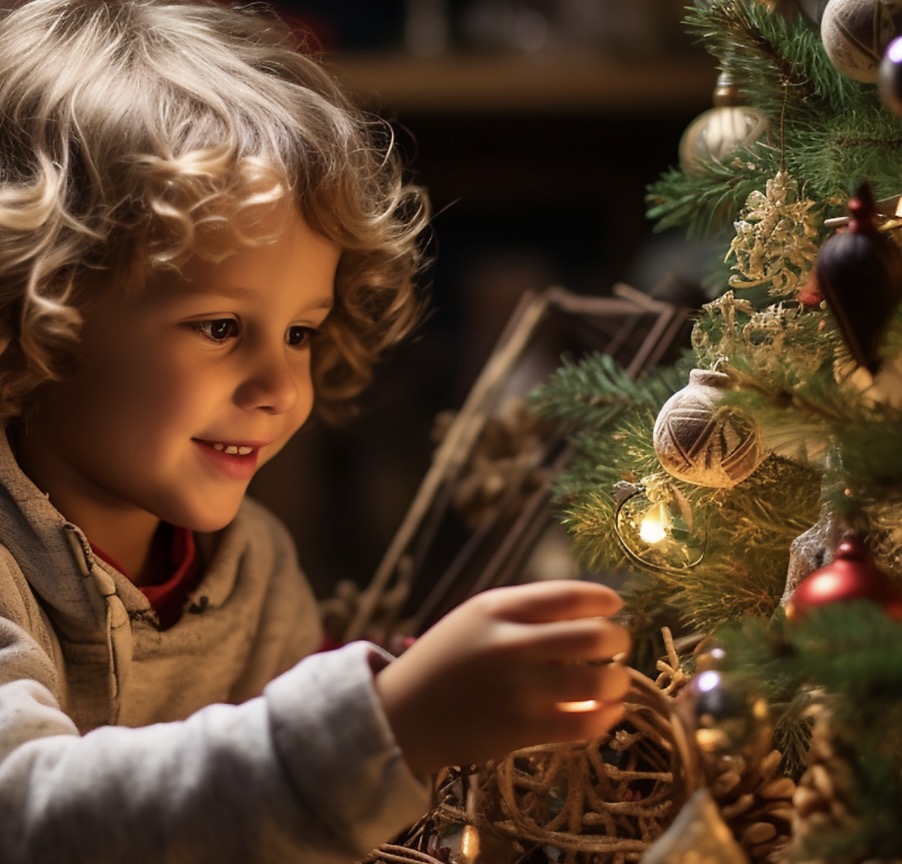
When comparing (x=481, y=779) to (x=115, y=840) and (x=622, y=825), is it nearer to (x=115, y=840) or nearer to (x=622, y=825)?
(x=622, y=825)

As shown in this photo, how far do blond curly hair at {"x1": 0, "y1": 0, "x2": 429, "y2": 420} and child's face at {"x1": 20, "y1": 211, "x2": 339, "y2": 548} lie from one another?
0.02m

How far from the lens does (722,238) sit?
2.64 ft

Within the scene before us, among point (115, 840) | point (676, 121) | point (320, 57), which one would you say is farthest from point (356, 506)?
point (115, 840)

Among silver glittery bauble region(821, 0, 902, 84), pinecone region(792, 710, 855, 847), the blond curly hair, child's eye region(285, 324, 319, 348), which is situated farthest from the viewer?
child's eye region(285, 324, 319, 348)

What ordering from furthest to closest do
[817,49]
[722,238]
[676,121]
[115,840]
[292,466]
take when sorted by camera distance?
[292,466], [676,121], [722,238], [817,49], [115,840]

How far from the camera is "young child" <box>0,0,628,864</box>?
0.50 m

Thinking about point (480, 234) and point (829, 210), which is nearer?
point (829, 210)

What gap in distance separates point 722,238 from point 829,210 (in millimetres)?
142

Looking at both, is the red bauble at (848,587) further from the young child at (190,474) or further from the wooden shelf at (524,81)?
the wooden shelf at (524,81)

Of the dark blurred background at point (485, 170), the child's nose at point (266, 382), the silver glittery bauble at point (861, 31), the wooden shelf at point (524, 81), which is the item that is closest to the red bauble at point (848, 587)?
the silver glittery bauble at point (861, 31)

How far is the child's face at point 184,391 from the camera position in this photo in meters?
0.69

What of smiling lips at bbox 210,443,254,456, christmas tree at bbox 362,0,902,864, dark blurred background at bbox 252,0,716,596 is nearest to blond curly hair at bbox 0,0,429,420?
smiling lips at bbox 210,443,254,456

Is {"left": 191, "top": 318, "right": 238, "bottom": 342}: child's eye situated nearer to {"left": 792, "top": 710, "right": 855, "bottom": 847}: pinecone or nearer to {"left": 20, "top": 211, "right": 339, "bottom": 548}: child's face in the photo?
{"left": 20, "top": 211, "right": 339, "bottom": 548}: child's face

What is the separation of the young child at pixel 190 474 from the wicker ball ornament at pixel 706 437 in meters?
0.11
